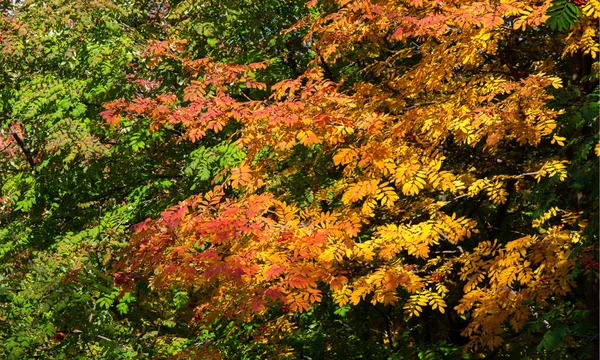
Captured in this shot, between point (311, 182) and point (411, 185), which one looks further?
point (311, 182)

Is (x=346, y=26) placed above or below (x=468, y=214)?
above

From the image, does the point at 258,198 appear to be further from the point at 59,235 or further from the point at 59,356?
the point at 59,235

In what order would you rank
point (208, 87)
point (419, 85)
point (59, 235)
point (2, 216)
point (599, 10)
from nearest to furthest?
point (599, 10)
point (419, 85)
point (208, 87)
point (59, 235)
point (2, 216)

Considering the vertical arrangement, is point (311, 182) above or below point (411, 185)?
below

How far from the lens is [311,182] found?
775 centimetres

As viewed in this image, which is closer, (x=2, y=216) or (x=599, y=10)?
(x=599, y=10)

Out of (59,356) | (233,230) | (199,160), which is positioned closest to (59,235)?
(199,160)

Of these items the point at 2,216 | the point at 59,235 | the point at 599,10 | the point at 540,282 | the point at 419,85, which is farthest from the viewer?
the point at 2,216

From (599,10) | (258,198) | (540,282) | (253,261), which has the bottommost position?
(540,282)

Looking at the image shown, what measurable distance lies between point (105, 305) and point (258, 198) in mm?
2176

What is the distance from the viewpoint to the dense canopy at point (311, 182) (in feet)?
17.4

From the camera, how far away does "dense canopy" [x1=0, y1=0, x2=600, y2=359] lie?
5316 mm

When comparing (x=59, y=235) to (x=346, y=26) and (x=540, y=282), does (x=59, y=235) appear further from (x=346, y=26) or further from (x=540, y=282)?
(x=540, y=282)

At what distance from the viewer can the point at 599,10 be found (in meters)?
4.71
